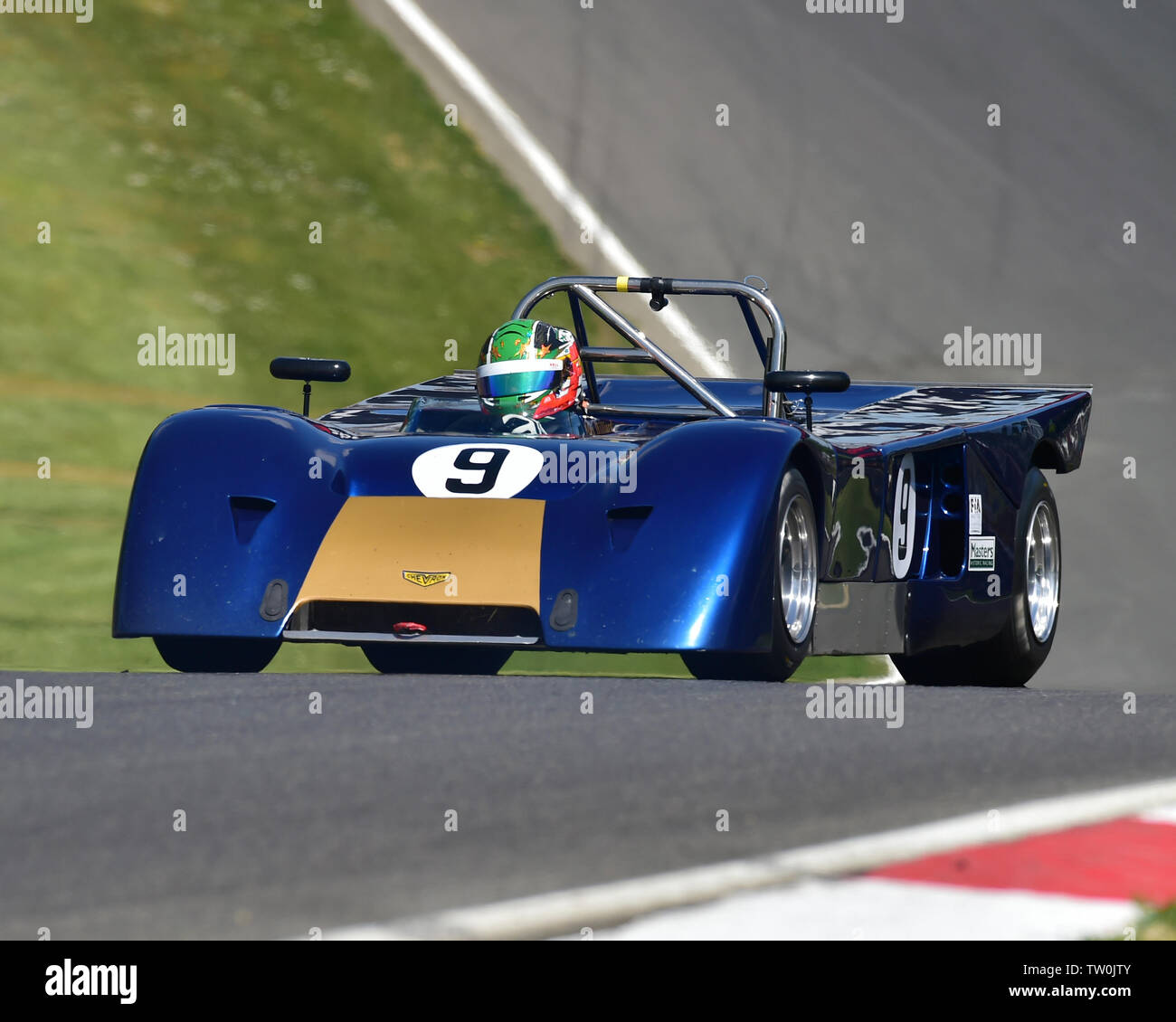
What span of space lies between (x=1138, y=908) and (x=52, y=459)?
954 cm

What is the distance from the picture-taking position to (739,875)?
3.55m

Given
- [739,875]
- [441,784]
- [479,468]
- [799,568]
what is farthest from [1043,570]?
[739,875]

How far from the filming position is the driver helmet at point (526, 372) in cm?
763

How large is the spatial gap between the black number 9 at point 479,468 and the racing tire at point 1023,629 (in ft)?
7.74

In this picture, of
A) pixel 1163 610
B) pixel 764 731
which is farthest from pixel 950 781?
pixel 1163 610

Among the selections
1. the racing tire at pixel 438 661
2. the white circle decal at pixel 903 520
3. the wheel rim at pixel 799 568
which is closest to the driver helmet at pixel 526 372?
the wheel rim at pixel 799 568

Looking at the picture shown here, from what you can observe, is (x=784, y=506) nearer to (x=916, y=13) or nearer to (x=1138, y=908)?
(x=1138, y=908)

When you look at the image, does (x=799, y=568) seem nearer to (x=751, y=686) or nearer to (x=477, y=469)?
(x=751, y=686)

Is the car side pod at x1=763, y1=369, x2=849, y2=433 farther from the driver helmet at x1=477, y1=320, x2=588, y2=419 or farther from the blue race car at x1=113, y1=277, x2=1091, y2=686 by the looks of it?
the driver helmet at x1=477, y1=320, x2=588, y2=419

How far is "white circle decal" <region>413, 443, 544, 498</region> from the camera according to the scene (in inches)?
266

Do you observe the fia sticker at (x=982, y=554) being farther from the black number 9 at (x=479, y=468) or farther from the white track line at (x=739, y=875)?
the white track line at (x=739, y=875)

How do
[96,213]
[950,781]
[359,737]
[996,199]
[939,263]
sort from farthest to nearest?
[996,199], [939,263], [96,213], [359,737], [950,781]
